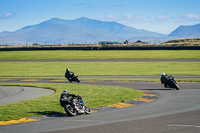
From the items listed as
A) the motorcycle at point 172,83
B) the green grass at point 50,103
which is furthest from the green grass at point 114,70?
the green grass at point 50,103

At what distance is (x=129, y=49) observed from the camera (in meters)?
91.4

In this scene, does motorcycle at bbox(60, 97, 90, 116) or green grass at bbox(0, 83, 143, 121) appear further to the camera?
green grass at bbox(0, 83, 143, 121)

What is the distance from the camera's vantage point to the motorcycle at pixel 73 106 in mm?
16430

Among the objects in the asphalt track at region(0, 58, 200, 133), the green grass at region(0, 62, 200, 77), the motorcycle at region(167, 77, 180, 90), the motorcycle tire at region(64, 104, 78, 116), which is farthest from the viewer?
the green grass at region(0, 62, 200, 77)

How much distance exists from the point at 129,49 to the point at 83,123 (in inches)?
3046

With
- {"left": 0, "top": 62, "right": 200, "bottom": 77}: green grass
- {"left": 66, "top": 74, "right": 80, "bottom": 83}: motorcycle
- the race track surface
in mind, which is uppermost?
the race track surface

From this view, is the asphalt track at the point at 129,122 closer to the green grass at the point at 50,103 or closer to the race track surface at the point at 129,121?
the race track surface at the point at 129,121

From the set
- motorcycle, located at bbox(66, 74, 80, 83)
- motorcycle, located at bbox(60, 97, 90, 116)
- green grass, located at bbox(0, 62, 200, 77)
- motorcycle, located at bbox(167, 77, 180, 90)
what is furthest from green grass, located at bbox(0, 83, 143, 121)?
green grass, located at bbox(0, 62, 200, 77)

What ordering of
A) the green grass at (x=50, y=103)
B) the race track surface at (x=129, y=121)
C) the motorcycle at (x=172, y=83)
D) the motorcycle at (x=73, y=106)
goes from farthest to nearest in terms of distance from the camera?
the motorcycle at (x=172, y=83), the green grass at (x=50, y=103), the motorcycle at (x=73, y=106), the race track surface at (x=129, y=121)

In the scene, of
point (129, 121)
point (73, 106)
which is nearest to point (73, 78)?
point (73, 106)

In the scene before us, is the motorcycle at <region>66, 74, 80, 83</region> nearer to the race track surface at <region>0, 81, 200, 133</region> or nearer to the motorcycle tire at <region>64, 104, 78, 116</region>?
the race track surface at <region>0, 81, 200, 133</region>

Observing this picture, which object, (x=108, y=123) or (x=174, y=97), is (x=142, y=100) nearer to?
(x=174, y=97)

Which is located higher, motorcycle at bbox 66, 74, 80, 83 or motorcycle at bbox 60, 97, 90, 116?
motorcycle at bbox 60, 97, 90, 116

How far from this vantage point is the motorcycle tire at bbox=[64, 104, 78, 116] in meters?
16.3
